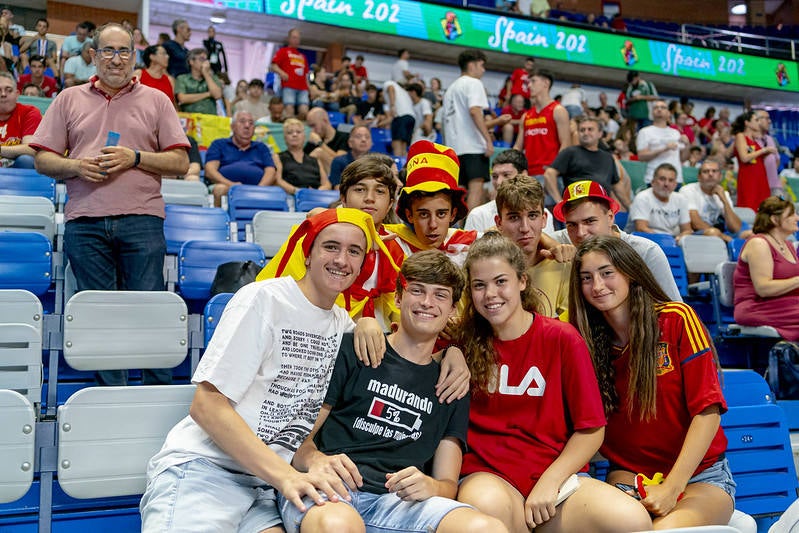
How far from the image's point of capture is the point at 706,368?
2.20 metres

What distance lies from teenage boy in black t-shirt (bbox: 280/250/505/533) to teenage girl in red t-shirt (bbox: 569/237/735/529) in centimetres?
49

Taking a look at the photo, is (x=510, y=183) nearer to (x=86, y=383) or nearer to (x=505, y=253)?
(x=505, y=253)

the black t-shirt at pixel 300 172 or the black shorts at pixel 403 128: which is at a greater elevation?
the black shorts at pixel 403 128

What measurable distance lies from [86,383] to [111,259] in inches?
22.3

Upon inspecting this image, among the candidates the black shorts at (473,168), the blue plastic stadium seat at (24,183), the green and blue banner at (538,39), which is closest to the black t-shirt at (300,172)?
the black shorts at (473,168)

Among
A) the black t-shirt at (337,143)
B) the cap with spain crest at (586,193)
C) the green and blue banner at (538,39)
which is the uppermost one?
the green and blue banner at (538,39)

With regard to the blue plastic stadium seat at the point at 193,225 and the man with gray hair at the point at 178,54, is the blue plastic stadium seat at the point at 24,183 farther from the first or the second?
the man with gray hair at the point at 178,54

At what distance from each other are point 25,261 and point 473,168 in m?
3.26

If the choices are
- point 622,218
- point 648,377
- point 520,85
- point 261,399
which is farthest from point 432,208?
point 520,85

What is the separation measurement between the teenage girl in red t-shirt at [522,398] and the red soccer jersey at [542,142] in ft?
12.4

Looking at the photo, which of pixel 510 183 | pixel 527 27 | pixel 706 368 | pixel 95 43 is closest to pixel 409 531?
A: pixel 706 368

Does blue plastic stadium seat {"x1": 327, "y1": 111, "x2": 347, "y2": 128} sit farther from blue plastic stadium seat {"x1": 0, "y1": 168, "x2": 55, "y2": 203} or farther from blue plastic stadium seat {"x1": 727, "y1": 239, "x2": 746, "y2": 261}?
blue plastic stadium seat {"x1": 727, "y1": 239, "x2": 746, "y2": 261}

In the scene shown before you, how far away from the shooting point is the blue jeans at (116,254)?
9.89 ft

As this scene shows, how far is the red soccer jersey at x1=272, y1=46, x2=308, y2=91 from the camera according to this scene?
9305mm
